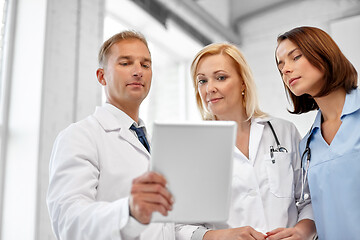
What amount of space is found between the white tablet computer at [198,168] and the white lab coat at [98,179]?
0.13m

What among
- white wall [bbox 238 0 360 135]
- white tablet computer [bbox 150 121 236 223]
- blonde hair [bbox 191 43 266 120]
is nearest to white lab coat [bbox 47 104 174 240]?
white tablet computer [bbox 150 121 236 223]

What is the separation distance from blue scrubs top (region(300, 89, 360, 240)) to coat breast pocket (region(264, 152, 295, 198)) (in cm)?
9

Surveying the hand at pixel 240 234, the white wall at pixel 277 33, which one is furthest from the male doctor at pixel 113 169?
the white wall at pixel 277 33

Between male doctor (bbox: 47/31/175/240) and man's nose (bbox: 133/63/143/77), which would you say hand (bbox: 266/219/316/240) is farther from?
man's nose (bbox: 133/63/143/77)

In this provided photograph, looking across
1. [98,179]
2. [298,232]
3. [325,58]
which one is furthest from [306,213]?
[98,179]

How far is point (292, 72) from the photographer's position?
1.55 m

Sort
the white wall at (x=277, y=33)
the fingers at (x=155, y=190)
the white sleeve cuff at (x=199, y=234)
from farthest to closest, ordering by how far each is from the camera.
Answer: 1. the white wall at (x=277, y=33)
2. the white sleeve cuff at (x=199, y=234)
3. the fingers at (x=155, y=190)

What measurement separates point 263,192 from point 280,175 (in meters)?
0.11

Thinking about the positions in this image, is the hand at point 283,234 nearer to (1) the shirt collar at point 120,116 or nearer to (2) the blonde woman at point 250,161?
(2) the blonde woman at point 250,161

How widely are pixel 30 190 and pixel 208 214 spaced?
1471mm

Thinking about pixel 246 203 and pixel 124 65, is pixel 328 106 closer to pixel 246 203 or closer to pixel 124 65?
pixel 246 203

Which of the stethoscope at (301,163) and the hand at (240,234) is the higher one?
the stethoscope at (301,163)

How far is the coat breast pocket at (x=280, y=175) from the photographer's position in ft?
5.00

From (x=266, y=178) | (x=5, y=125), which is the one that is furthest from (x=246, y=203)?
(x=5, y=125)
